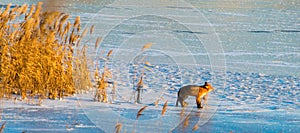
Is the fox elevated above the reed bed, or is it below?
below

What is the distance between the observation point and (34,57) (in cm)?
580

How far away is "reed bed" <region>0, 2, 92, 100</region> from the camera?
5.70 m

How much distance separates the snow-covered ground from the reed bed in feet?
0.63

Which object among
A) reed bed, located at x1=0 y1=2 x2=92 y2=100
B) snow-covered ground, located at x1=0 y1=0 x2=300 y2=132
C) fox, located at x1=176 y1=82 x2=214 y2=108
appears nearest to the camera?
snow-covered ground, located at x1=0 y1=0 x2=300 y2=132

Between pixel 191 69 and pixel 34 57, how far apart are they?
3.10 m

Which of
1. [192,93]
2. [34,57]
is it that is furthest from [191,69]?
[34,57]

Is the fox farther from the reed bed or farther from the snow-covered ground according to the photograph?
the reed bed

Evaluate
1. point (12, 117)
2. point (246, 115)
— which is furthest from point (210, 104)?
point (12, 117)

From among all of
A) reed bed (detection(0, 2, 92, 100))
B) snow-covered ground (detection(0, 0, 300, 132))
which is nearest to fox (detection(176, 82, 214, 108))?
snow-covered ground (detection(0, 0, 300, 132))

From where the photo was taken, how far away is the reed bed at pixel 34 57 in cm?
570

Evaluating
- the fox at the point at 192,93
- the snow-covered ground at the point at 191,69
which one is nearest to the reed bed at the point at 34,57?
the snow-covered ground at the point at 191,69

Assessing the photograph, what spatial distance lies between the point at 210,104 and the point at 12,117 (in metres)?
2.00

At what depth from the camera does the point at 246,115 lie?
5.41 meters

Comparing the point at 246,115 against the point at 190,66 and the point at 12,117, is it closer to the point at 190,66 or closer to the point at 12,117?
the point at 12,117
